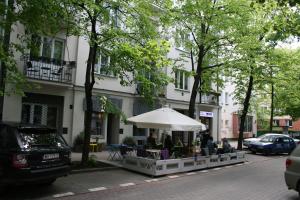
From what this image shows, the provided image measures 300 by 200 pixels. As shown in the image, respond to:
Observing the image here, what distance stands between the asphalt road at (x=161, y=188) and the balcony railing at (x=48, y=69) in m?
7.41

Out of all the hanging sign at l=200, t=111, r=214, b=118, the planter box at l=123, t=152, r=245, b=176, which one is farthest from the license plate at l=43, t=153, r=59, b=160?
the hanging sign at l=200, t=111, r=214, b=118

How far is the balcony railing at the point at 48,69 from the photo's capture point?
60.1ft

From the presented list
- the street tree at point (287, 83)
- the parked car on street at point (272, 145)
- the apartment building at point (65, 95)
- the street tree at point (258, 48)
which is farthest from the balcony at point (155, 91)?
the street tree at point (287, 83)

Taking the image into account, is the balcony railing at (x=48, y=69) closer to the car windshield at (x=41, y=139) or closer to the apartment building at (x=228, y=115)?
the car windshield at (x=41, y=139)

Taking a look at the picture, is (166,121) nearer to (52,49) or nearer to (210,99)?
(52,49)

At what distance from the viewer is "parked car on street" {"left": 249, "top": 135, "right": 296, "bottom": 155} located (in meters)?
25.0

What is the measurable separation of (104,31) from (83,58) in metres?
7.45

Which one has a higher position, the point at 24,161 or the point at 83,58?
the point at 83,58

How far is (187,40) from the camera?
67.8 feet

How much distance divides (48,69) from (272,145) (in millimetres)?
16051

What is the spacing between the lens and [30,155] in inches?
335

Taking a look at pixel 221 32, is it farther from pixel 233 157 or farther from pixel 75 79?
pixel 75 79

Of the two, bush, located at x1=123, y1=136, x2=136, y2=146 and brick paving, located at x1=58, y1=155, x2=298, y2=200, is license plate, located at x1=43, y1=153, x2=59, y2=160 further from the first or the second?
bush, located at x1=123, y1=136, x2=136, y2=146

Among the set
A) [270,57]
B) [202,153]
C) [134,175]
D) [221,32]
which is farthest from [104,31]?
[270,57]
